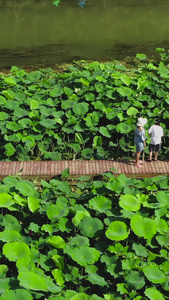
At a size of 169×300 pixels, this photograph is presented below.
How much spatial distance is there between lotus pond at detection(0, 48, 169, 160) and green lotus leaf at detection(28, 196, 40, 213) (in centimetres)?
153

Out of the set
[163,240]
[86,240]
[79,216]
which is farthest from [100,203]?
[163,240]

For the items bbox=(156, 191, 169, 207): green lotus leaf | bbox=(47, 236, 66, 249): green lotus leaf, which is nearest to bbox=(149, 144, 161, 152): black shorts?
bbox=(156, 191, 169, 207): green lotus leaf

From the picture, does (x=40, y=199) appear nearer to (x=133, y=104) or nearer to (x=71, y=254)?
(x=71, y=254)

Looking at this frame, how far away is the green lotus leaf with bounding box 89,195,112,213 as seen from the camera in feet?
17.4

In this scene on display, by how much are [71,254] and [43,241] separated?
0.49 m

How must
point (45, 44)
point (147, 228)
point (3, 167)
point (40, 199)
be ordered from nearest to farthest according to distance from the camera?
point (147, 228) → point (40, 199) → point (3, 167) → point (45, 44)

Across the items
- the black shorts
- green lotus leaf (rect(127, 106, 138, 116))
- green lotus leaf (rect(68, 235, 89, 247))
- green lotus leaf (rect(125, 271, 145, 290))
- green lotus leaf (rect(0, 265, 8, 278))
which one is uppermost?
green lotus leaf (rect(127, 106, 138, 116))

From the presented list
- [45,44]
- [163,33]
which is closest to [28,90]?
[45,44]

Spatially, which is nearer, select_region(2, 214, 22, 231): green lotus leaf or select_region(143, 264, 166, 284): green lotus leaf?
select_region(143, 264, 166, 284): green lotus leaf

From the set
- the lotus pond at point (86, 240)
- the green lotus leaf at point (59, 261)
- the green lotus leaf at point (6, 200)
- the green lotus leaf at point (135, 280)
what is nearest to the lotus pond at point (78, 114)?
the lotus pond at point (86, 240)

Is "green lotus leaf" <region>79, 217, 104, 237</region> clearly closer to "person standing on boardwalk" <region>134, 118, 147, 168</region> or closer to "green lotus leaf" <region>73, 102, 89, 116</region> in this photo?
"person standing on boardwalk" <region>134, 118, 147, 168</region>

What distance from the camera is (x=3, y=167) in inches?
260

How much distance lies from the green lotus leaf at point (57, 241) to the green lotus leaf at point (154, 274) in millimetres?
938

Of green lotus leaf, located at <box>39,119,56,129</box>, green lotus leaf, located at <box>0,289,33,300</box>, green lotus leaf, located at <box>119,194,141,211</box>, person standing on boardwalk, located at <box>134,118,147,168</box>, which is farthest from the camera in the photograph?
green lotus leaf, located at <box>39,119,56,129</box>
